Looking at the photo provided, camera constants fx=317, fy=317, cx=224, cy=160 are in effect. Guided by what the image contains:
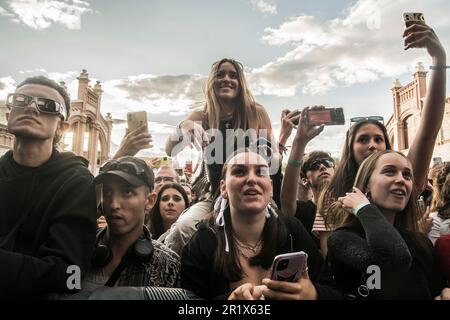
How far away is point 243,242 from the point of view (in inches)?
64.6

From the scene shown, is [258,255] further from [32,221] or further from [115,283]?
[32,221]

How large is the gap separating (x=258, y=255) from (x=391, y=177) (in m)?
0.79

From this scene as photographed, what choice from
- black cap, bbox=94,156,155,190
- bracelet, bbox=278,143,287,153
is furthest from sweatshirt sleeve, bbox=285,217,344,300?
black cap, bbox=94,156,155,190

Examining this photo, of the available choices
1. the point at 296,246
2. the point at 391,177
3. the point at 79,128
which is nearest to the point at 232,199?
the point at 296,246

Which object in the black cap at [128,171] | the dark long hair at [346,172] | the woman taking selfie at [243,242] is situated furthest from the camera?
the dark long hair at [346,172]

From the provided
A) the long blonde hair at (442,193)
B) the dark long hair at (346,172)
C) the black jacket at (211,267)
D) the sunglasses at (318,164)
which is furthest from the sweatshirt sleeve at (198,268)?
the long blonde hair at (442,193)

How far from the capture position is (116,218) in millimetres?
1654

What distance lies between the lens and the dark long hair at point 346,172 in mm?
1913

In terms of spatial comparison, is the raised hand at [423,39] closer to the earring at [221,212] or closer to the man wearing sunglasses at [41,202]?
the earring at [221,212]

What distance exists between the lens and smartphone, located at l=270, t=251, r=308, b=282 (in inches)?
48.9

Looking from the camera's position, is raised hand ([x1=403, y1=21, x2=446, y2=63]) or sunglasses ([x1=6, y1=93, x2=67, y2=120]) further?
raised hand ([x1=403, y1=21, x2=446, y2=63])

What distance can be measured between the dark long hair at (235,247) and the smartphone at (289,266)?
0.24m

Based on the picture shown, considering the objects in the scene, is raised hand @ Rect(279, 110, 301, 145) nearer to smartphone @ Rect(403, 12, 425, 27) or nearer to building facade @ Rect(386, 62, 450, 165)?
building facade @ Rect(386, 62, 450, 165)
